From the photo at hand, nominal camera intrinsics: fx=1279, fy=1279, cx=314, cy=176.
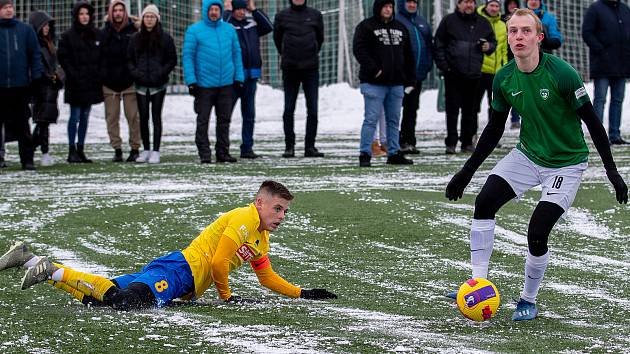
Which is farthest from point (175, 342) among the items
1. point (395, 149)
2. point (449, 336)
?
point (395, 149)

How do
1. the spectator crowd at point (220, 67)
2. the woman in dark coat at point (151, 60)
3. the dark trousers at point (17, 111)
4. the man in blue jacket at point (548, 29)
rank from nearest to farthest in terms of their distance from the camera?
the spectator crowd at point (220, 67)
the dark trousers at point (17, 111)
the woman in dark coat at point (151, 60)
the man in blue jacket at point (548, 29)

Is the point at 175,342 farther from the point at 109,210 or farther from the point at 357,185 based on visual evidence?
the point at 357,185

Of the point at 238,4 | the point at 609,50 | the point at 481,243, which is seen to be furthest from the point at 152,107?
the point at 481,243

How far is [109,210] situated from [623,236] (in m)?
4.72

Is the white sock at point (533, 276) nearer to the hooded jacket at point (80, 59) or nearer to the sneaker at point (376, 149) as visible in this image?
the sneaker at point (376, 149)

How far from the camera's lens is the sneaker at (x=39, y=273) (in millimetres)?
7066

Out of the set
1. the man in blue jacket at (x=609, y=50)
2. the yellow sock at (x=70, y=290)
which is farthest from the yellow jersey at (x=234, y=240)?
the man in blue jacket at (x=609, y=50)

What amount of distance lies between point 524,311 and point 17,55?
33.7 feet

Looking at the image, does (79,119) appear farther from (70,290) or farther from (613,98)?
(70,290)

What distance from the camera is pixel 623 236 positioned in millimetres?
10227

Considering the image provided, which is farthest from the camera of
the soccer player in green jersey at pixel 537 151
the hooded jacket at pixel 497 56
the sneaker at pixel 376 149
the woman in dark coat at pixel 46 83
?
the sneaker at pixel 376 149

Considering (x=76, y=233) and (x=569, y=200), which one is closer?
(x=569, y=200)

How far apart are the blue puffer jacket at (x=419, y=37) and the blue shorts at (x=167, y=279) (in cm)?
1053

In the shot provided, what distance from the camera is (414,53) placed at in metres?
17.3
